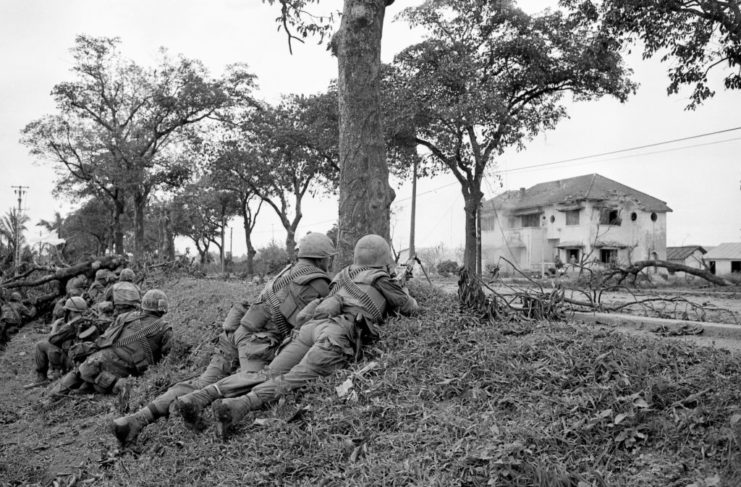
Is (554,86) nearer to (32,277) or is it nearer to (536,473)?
(32,277)

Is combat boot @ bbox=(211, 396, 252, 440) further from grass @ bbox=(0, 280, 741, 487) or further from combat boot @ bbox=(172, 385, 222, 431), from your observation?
combat boot @ bbox=(172, 385, 222, 431)

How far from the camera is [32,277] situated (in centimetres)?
1778

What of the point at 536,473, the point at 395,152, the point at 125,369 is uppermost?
the point at 395,152

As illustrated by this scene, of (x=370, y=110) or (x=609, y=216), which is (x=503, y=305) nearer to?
(x=370, y=110)

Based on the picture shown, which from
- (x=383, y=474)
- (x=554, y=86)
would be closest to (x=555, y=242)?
(x=554, y=86)

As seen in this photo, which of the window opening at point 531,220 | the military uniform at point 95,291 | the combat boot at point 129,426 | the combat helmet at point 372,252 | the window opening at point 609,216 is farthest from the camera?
the window opening at point 531,220

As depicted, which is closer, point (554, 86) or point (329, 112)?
point (554, 86)

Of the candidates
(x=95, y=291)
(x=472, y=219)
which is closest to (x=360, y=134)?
(x=95, y=291)

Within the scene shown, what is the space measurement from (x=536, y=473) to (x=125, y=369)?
652 cm

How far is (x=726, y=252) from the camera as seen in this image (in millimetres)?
52562

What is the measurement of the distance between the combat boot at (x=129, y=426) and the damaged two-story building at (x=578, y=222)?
111 ft

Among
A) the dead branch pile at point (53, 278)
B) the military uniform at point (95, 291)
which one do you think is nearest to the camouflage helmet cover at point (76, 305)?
the military uniform at point (95, 291)

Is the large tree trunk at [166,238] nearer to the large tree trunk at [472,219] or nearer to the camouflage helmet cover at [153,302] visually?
the large tree trunk at [472,219]

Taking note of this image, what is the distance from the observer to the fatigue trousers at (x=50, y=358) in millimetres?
9688
